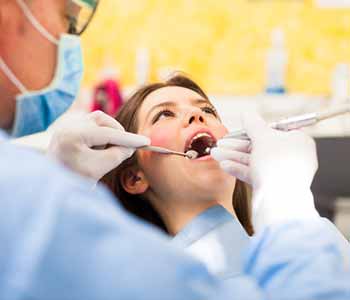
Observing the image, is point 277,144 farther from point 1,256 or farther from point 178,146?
point 1,256

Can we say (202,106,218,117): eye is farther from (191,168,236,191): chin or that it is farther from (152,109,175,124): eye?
(191,168,236,191): chin

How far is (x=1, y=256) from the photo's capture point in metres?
0.68

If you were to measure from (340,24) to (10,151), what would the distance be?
8.97 feet

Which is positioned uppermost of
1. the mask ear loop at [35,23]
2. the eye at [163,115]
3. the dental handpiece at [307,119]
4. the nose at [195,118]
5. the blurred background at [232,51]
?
the mask ear loop at [35,23]

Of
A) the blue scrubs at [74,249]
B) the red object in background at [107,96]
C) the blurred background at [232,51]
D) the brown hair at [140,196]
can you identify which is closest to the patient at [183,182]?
the brown hair at [140,196]

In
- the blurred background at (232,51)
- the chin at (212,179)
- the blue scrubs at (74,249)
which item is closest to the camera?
the blue scrubs at (74,249)

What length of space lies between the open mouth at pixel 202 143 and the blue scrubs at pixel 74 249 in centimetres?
91

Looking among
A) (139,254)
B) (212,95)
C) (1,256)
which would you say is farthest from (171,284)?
(212,95)

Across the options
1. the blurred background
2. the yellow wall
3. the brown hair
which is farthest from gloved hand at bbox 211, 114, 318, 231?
the yellow wall

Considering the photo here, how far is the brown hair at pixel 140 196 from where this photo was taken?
71.6 inches

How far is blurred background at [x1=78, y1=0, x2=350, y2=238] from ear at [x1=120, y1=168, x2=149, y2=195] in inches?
50.6

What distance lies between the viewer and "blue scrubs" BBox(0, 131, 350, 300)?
67 centimetres

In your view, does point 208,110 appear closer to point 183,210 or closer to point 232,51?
point 183,210

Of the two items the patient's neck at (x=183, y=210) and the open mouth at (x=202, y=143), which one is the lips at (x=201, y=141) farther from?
the patient's neck at (x=183, y=210)
